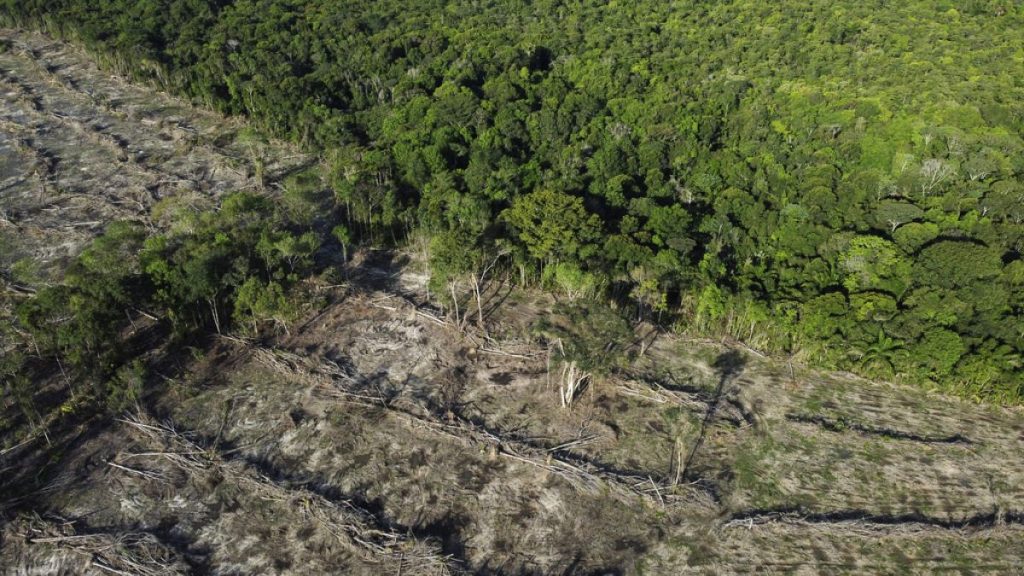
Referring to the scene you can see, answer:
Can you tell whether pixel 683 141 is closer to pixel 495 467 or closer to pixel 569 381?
pixel 569 381

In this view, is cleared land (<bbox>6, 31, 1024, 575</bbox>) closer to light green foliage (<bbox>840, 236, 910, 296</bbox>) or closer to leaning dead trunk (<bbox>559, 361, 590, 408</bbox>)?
leaning dead trunk (<bbox>559, 361, 590, 408</bbox>)

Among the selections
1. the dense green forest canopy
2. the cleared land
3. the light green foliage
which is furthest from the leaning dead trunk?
the light green foliage

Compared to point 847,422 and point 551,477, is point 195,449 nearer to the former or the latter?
point 551,477

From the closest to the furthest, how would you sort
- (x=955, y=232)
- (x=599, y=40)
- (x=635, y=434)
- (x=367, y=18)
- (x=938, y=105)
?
(x=635, y=434)
(x=955, y=232)
(x=938, y=105)
(x=599, y=40)
(x=367, y=18)

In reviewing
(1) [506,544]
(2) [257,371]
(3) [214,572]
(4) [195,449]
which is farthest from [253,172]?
(1) [506,544]

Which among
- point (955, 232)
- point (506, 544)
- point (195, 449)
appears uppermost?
point (955, 232)

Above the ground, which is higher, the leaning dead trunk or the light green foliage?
the light green foliage
